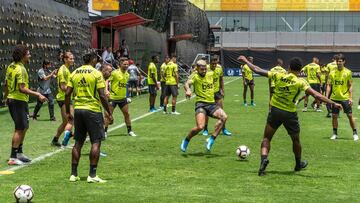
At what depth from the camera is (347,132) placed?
1772cm

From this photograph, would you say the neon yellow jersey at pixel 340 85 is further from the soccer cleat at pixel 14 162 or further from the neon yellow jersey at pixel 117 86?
the soccer cleat at pixel 14 162

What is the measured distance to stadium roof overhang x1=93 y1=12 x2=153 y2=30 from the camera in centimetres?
3309

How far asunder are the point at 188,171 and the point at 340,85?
20.4ft

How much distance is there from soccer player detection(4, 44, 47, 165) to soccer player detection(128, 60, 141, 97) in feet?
63.9

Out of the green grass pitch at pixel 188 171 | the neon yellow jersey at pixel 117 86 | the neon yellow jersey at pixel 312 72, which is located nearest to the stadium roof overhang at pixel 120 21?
the neon yellow jersey at pixel 312 72

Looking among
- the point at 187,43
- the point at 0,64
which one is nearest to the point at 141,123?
the point at 0,64

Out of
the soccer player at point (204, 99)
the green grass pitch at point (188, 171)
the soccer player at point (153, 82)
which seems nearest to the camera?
the green grass pitch at point (188, 171)

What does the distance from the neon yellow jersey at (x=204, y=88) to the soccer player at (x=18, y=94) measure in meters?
3.36

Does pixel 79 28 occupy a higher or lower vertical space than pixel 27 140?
higher

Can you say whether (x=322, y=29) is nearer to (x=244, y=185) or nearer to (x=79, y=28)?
(x=79, y=28)

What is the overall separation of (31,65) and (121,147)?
1398 centimetres

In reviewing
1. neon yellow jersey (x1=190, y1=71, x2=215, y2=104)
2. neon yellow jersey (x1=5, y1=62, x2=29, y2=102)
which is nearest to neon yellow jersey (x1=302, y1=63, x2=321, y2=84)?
neon yellow jersey (x1=190, y1=71, x2=215, y2=104)

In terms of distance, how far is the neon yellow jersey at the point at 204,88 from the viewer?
13539 mm

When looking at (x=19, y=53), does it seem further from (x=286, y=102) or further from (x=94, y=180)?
(x=286, y=102)
